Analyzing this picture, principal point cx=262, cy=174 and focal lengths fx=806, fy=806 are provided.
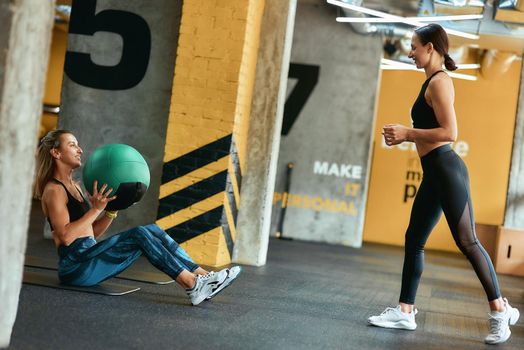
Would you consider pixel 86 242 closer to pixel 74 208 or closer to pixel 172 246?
pixel 74 208

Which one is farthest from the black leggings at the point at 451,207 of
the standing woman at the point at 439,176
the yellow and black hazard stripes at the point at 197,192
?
the yellow and black hazard stripes at the point at 197,192

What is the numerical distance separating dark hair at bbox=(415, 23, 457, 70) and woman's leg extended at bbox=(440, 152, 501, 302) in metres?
0.50

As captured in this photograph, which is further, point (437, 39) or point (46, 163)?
point (46, 163)

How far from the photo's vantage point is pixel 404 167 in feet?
43.5

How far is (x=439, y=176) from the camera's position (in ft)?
13.0

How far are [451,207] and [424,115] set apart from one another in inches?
19.1

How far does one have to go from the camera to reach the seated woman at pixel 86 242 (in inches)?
161

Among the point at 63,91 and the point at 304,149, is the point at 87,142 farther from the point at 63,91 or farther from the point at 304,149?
the point at 304,149

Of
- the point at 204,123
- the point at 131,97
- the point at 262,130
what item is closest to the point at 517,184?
the point at 262,130

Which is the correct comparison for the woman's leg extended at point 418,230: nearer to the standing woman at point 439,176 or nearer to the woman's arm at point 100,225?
the standing woman at point 439,176

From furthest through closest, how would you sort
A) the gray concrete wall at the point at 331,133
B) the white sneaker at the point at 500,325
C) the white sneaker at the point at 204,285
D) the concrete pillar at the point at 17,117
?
the gray concrete wall at the point at 331,133 < the white sneaker at the point at 204,285 < the white sneaker at the point at 500,325 < the concrete pillar at the point at 17,117

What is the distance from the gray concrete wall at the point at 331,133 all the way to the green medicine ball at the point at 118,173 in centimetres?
690

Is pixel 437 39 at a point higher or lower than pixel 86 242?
higher

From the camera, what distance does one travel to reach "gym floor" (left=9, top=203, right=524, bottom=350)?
327 centimetres
